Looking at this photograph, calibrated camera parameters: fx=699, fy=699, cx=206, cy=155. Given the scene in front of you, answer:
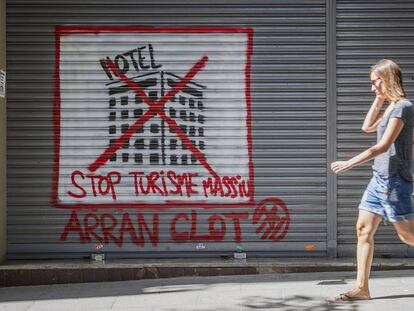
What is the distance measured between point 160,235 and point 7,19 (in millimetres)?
2816

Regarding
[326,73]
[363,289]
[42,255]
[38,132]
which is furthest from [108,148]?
[363,289]

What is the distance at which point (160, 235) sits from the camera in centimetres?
747

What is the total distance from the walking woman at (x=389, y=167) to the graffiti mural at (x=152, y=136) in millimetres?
1945

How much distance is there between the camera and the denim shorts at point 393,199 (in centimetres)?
541

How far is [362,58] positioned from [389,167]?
7.41 feet

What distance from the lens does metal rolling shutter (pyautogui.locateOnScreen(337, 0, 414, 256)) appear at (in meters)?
7.39

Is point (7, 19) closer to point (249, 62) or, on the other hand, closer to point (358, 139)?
point (249, 62)

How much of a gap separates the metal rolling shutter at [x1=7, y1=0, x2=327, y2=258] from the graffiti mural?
0.03 metres

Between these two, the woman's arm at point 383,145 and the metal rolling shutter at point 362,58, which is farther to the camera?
the metal rolling shutter at point 362,58

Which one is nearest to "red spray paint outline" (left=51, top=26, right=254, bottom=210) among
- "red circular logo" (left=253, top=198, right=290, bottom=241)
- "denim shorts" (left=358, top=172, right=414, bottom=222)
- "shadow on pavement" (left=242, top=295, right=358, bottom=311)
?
"red circular logo" (left=253, top=198, right=290, bottom=241)

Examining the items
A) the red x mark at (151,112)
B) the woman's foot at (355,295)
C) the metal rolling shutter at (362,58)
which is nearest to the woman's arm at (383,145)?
the woman's foot at (355,295)

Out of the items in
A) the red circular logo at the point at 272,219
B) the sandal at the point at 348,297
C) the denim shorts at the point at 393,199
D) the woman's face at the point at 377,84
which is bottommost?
the sandal at the point at 348,297

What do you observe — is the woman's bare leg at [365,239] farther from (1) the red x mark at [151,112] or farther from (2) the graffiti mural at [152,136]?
(1) the red x mark at [151,112]

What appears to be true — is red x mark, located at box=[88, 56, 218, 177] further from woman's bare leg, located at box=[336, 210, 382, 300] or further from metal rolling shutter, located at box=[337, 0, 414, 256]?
woman's bare leg, located at box=[336, 210, 382, 300]
